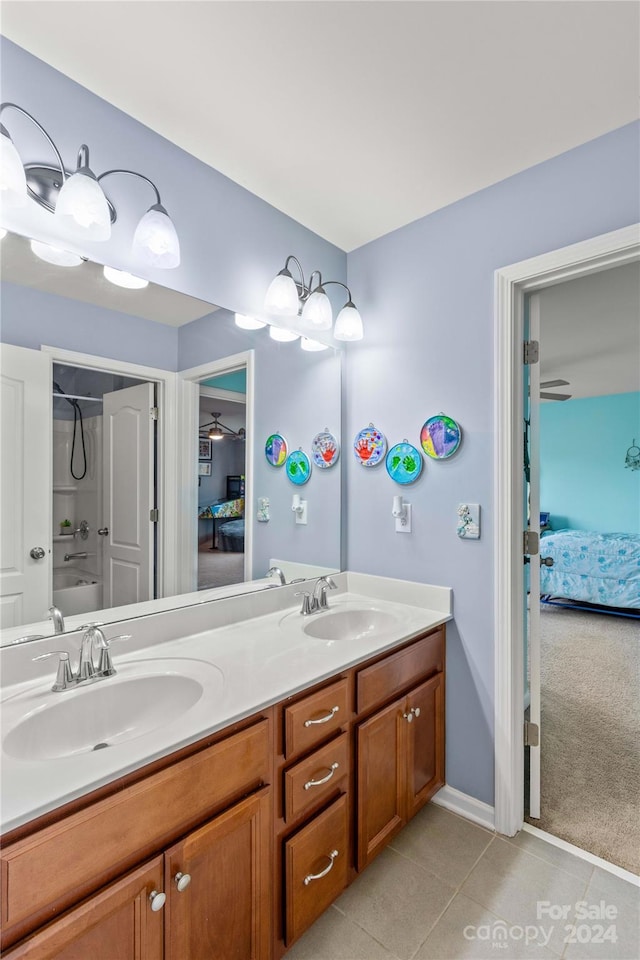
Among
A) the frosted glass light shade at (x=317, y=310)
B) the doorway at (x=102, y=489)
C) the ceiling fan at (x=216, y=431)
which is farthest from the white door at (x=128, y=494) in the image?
the frosted glass light shade at (x=317, y=310)

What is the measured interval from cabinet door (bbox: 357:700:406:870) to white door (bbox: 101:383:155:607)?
2.79 ft

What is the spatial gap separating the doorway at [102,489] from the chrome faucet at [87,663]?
0.16 meters

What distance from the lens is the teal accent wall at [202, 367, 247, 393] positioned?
1731mm

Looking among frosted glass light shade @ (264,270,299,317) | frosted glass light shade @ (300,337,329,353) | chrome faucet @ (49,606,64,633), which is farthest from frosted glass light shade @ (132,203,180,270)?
chrome faucet @ (49,606,64,633)

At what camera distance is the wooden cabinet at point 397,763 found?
4.79ft

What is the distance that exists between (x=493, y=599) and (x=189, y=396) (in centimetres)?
136

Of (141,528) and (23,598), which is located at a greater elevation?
(141,528)

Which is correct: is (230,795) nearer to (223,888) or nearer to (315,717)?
(223,888)

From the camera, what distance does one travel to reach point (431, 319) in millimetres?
1970

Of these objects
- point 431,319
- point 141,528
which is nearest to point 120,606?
point 141,528

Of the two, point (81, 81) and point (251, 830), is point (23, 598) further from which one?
point (81, 81)

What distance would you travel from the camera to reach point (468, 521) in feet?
6.05

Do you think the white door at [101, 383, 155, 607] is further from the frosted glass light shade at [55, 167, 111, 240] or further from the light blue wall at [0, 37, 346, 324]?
the frosted glass light shade at [55, 167, 111, 240]

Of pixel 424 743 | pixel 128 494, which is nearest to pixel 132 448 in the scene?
pixel 128 494
